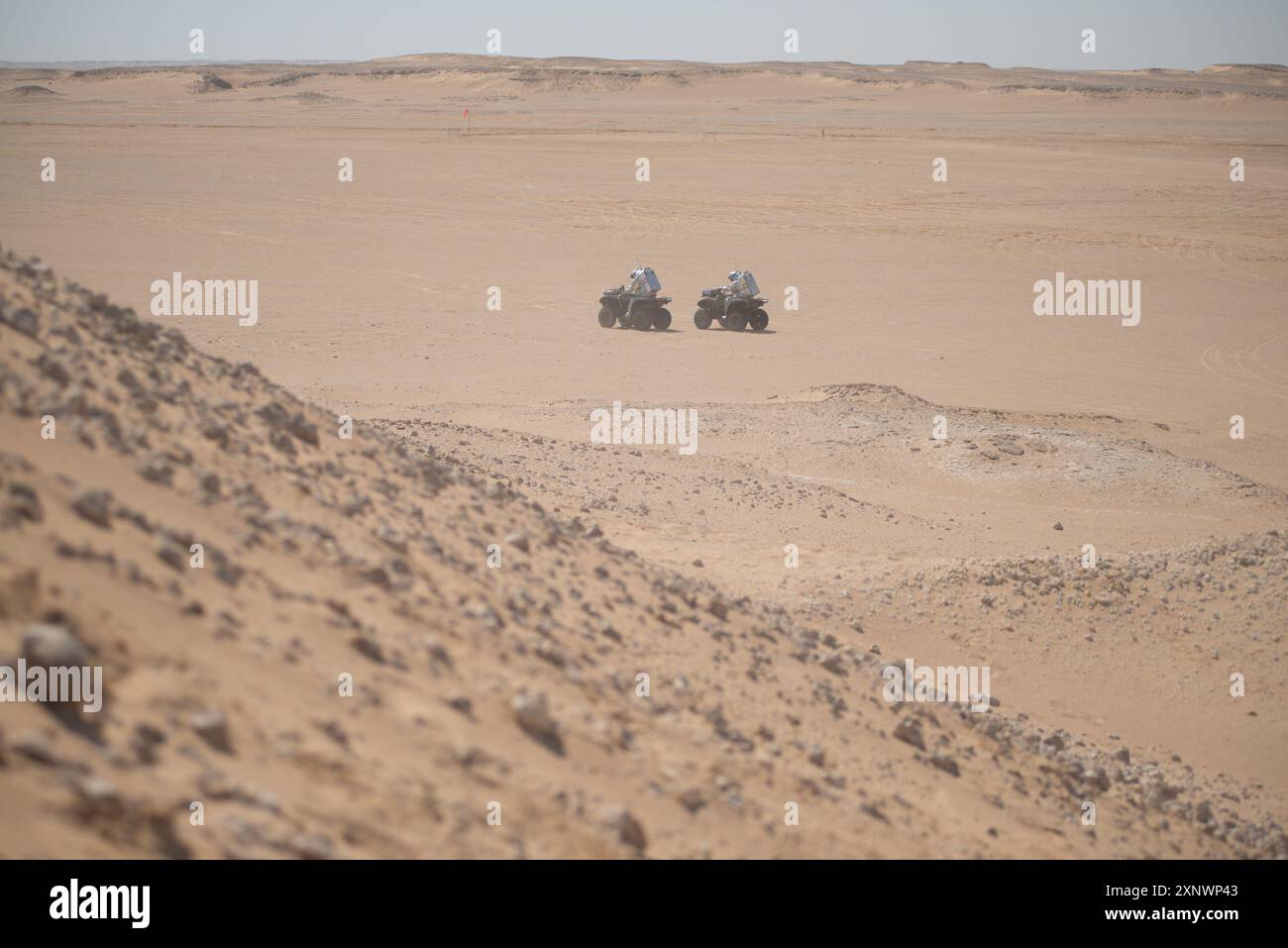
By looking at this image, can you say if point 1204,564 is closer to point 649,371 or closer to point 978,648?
point 978,648

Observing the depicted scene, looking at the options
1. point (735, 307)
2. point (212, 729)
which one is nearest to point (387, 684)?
point (212, 729)

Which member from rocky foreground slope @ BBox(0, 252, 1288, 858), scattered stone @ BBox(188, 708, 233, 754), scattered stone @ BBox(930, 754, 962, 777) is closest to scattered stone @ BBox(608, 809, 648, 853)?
rocky foreground slope @ BBox(0, 252, 1288, 858)

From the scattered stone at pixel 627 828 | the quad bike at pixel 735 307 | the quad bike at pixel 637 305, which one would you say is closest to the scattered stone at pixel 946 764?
the scattered stone at pixel 627 828

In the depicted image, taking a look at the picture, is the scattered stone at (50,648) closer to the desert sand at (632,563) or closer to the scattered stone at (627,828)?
the desert sand at (632,563)

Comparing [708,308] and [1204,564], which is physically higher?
[708,308]

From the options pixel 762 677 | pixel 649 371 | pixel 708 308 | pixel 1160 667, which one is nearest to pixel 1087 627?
pixel 1160 667

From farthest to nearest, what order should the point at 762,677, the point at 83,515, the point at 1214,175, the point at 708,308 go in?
1. the point at 1214,175
2. the point at 708,308
3. the point at 762,677
4. the point at 83,515
